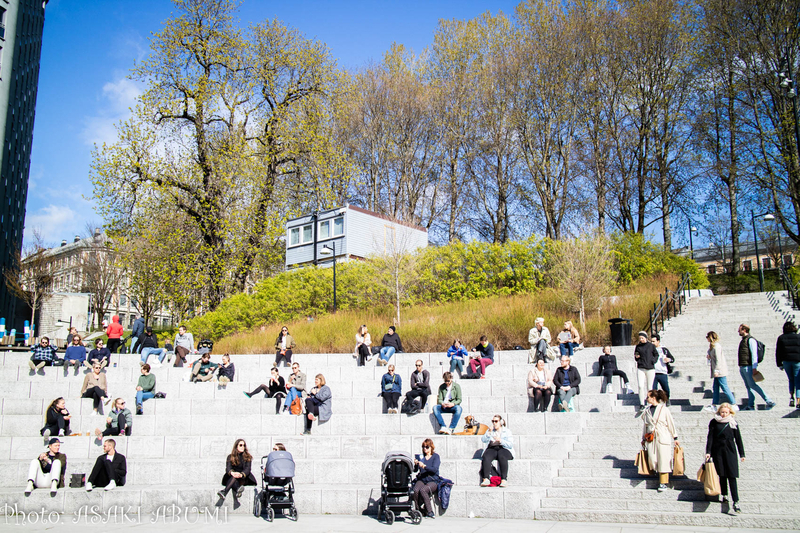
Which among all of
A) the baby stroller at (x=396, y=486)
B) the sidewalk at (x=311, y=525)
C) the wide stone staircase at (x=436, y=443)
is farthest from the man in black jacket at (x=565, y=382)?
the baby stroller at (x=396, y=486)

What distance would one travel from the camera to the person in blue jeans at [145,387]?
14250 millimetres

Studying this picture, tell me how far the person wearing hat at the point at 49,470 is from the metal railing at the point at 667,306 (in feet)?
45.5

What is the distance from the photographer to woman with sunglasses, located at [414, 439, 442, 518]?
930cm

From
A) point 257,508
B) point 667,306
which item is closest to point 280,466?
point 257,508

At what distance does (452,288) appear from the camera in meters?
23.6

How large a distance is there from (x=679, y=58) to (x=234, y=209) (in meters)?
23.4

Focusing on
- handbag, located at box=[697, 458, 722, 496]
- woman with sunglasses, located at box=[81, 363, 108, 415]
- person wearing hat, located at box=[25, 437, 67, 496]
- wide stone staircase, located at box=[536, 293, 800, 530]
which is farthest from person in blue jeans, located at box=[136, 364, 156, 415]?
handbag, located at box=[697, 458, 722, 496]

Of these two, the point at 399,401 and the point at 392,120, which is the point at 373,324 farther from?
the point at 392,120

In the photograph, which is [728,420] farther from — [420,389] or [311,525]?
[420,389]

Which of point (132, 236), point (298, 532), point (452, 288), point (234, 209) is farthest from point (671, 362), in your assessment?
point (132, 236)

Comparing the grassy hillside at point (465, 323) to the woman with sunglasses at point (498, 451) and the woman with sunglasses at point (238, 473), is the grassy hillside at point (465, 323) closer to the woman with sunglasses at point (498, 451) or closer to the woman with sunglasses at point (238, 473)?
the woman with sunglasses at point (498, 451)

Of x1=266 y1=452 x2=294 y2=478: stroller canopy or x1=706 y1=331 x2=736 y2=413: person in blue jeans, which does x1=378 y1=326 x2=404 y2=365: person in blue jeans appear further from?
x1=706 y1=331 x2=736 y2=413: person in blue jeans

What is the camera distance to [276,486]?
385 inches

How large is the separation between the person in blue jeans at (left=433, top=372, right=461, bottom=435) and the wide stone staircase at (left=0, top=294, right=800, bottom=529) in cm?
32
